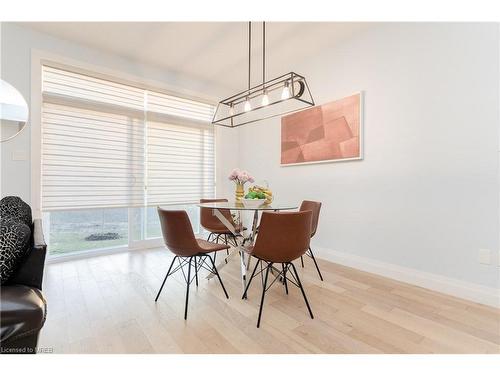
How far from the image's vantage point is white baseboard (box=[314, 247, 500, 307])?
1965 millimetres

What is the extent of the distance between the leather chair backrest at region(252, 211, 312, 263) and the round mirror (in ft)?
9.66

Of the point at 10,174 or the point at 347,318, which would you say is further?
the point at 10,174

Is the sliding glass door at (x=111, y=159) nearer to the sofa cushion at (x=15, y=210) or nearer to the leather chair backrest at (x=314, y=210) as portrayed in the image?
the sofa cushion at (x=15, y=210)

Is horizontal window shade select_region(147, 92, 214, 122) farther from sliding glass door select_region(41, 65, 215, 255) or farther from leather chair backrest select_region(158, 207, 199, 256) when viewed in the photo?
leather chair backrest select_region(158, 207, 199, 256)

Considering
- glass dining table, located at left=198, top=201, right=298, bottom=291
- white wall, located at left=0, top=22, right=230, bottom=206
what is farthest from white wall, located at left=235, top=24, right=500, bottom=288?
white wall, located at left=0, top=22, right=230, bottom=206

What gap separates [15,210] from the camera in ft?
5.03

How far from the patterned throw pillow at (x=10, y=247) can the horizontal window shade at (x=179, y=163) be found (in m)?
2.50

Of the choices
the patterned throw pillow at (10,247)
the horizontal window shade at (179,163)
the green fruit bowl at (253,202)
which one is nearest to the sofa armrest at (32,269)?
the patterned throw pillow at (10,247)

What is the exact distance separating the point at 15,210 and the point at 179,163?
2476mm
